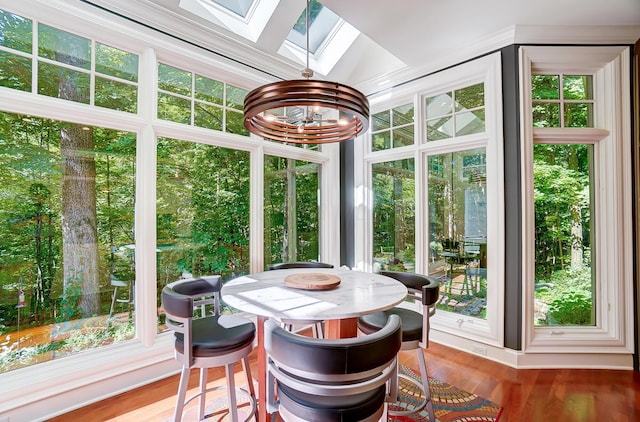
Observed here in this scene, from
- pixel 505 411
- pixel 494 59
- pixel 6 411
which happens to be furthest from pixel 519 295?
pixel 6 411

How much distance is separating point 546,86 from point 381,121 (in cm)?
178

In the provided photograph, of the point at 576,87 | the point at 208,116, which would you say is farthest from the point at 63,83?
the point at 576,87

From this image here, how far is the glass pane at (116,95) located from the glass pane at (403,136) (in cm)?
285

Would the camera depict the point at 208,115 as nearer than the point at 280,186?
Yes

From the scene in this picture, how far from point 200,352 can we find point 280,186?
2.27 meters

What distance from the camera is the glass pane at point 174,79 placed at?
267 cm

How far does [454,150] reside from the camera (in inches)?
129

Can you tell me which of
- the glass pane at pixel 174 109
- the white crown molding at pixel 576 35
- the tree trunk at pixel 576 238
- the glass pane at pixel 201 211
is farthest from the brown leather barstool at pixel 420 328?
the white crown molding at pixel 576 35

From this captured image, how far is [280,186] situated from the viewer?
11.9 feet

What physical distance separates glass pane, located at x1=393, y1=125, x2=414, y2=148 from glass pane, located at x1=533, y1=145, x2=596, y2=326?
1.29m

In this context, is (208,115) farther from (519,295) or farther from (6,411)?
(519,295)

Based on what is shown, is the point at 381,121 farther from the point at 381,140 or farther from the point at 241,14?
the point at 241,14

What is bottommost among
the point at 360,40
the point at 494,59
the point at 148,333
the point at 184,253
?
the point at 148,333

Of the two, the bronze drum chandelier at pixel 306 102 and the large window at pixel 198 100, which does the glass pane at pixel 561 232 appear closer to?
the bronze drum chandelier at pixel 306 102
